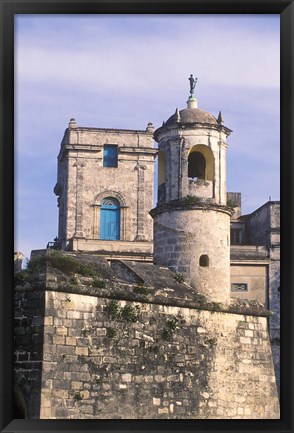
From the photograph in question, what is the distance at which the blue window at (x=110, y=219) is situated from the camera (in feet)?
140

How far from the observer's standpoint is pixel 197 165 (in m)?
23.2

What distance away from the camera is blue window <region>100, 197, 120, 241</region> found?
42.7 meters

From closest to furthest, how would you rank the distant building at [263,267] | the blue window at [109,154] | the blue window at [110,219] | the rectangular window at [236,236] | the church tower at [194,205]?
1. the church tower at [194,205]
2. the distant building at [263,267]
3. the rectangular window at [236,236]
4. the blue window at [110,219]
5. the blue window at [109,154]

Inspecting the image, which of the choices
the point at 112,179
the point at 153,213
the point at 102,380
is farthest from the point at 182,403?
the point at 112,179

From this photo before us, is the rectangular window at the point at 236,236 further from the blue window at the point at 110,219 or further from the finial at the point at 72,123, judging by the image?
the finial at the point at 72,123

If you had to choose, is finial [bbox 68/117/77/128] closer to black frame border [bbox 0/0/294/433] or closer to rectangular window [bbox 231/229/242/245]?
rectangular window [bbox 231/229/242/245]

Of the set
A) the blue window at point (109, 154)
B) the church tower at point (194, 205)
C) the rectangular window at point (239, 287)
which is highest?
the blue window at point (109, 154)

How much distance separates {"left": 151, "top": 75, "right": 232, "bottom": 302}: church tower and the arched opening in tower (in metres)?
0.04

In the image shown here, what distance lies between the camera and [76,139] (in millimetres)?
43438

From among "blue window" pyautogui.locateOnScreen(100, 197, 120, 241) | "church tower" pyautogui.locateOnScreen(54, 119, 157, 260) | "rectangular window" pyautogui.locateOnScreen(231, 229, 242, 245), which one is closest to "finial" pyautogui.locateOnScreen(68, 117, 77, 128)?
"church tower" pyautogui.locateOnScreen(54, 119, 157, 260)
